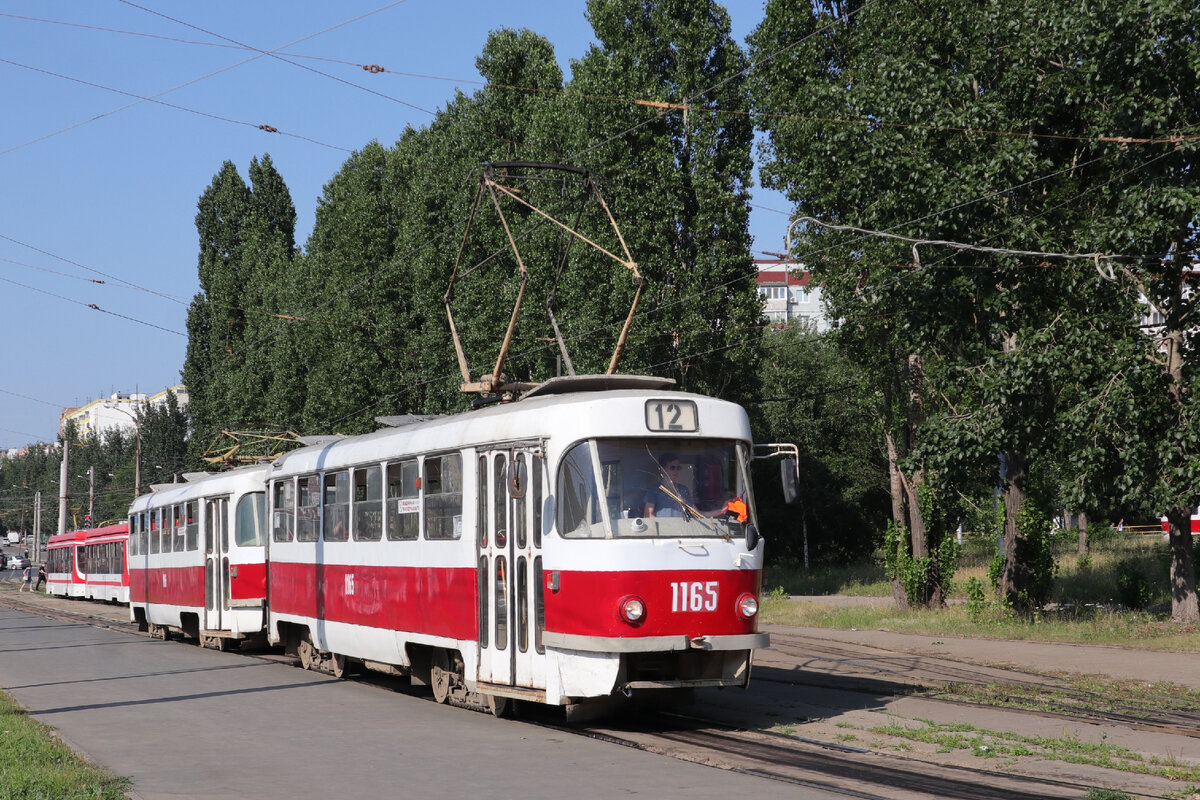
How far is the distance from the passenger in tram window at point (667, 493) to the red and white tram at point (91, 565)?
35702 millimetres

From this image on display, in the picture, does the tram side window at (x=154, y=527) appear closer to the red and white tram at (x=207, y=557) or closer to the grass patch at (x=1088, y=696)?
the red and white tram at (x=207, y=557)

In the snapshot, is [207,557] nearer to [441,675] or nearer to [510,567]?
[441,675]

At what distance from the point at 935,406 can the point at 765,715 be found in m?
18.1

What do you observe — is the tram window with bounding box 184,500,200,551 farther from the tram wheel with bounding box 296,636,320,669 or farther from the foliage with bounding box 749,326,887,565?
the foliage with bounding box 749,326,887,565

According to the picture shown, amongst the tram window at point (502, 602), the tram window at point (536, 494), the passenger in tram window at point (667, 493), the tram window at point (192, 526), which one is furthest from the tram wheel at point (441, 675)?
A: the tram window at point (192, 526)

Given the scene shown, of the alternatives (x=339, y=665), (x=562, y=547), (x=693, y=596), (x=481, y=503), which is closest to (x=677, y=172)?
(x=339, y=665)

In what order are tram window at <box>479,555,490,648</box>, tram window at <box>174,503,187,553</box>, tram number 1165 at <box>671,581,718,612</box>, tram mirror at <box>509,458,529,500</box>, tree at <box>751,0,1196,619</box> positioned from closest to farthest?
tram number 1165 at <box>671,581,718,612</box> → tram mirror at <box>509,458,529,500</box> → tram window at <box>479,555,490,648</box> → tree at <box>751,0,1196,619</box> → tram window at <box>174,503,187,553</box>

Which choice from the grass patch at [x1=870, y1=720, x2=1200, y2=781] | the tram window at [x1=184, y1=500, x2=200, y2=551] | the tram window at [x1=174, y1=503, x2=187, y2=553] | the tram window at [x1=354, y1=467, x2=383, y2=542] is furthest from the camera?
the tram window at [x1=174, y1=503, x2=187, y2=553]

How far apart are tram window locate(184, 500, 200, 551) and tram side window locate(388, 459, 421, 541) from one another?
1184 cm

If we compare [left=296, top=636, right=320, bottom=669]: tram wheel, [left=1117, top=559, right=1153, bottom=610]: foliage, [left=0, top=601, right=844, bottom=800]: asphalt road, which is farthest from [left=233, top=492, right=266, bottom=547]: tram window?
[left=1117, top=559, right=1153, bottom=610]: foliage

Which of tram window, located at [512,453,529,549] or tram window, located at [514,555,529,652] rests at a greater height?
tram window, located at [512,453,529,549]

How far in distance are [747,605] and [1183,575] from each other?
12.9 metres

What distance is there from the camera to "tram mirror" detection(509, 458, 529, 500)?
12914 mm

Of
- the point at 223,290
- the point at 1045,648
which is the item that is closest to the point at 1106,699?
the point at 1045,648
